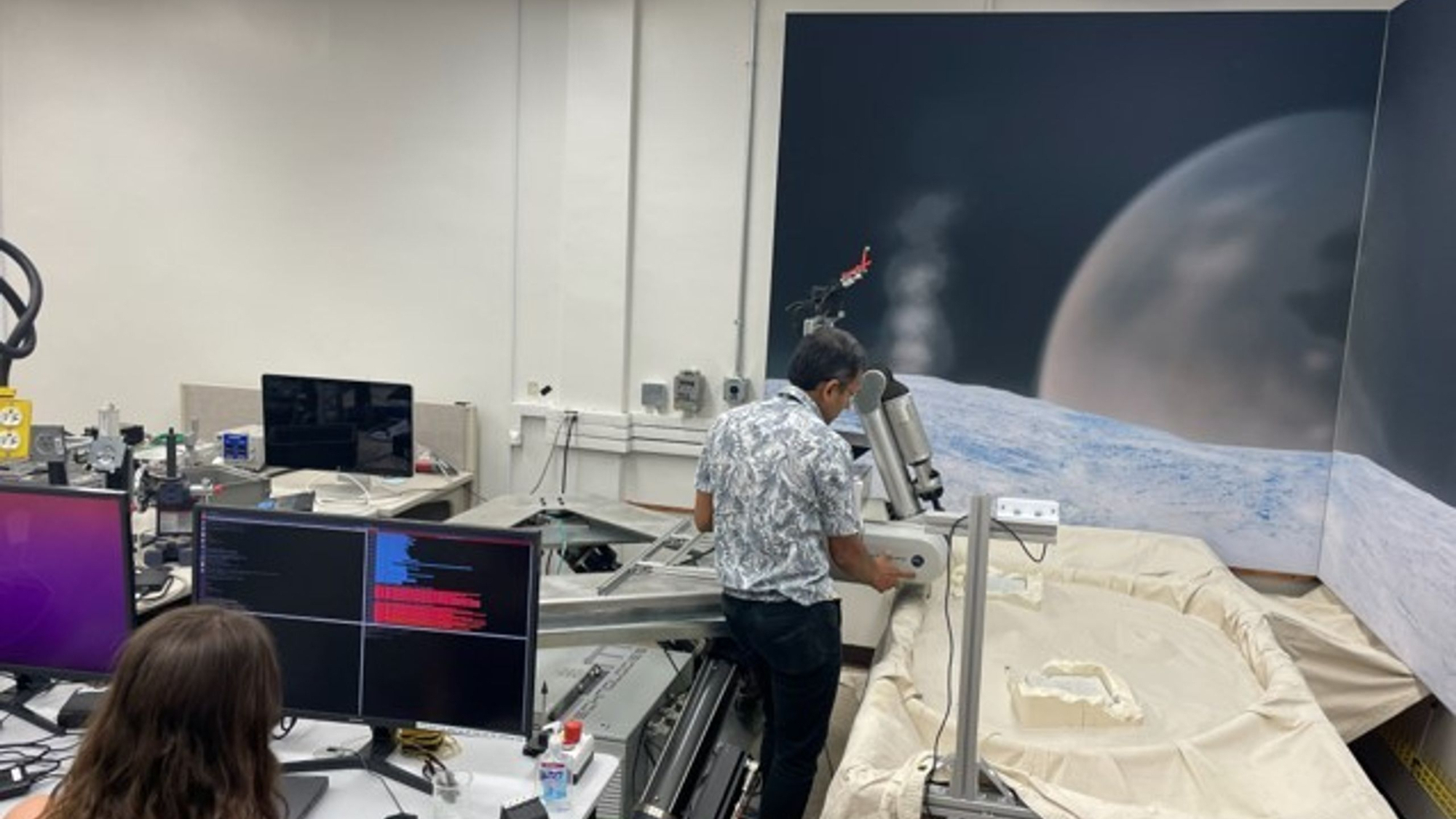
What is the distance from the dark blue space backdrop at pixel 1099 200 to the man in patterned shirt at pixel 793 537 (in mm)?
1535

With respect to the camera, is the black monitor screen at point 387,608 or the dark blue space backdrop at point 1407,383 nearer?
the black monitor screen at point 387,608

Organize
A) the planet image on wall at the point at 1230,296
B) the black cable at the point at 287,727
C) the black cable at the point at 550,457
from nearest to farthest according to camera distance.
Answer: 1. the black cable at the point at 287,727
2. the planet image on wall at the point at 1230,296
3. the black cable at the point at 550,457

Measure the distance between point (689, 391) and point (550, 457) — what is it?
77 cm

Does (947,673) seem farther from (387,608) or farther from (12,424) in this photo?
(12,424)

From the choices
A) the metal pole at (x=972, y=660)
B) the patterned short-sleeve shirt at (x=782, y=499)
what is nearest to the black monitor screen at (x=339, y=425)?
the patterned short-sleeve shirt at (x=782, y=499)

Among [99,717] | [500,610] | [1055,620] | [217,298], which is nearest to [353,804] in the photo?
[500,610]

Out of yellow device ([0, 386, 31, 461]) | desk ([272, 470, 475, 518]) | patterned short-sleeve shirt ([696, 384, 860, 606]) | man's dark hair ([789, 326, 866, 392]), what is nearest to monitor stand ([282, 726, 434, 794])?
patterned short-sleeve shirt ([696, 384, 860, 606])

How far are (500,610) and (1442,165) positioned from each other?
3.07 m

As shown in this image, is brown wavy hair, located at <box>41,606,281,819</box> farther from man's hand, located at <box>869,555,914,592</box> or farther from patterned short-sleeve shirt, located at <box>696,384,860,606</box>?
man's hand, located at <box>869,555,914,592</box>

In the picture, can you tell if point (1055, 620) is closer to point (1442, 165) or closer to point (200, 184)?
point (1442, 165)

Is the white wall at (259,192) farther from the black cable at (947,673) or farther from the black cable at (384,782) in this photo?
the black cable at (384,782)

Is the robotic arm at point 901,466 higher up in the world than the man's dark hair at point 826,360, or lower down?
lower down

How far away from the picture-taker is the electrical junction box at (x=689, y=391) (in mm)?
4172

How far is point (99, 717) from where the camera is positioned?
1.10 metres
